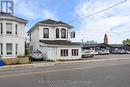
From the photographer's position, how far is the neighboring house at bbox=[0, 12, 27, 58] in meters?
37.5

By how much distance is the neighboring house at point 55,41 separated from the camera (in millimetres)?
43781

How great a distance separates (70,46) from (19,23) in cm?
1060

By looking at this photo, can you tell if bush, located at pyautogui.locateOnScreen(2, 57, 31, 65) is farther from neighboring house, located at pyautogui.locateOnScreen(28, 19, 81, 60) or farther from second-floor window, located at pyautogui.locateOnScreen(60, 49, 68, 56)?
second-floor window, located at pyautogui.locateOnScreen(60, 49, 68, 56)

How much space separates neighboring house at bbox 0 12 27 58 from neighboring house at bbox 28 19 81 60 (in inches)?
225

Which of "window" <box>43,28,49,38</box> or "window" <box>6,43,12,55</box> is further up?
"window" <box>43,28,49,38</box>

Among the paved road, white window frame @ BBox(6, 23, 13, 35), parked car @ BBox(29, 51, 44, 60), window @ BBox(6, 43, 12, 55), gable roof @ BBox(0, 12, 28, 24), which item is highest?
gable roof @ BBox(0, 12, 28, 24)

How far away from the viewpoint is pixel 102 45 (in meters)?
92.6

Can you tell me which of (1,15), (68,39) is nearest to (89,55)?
(68,39)

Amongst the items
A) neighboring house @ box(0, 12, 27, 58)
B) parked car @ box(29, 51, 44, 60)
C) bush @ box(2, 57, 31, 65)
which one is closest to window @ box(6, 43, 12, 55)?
neighboring house @ box(0, 12, 27, 58)

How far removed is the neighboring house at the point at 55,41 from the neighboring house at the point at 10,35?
18.8 ft

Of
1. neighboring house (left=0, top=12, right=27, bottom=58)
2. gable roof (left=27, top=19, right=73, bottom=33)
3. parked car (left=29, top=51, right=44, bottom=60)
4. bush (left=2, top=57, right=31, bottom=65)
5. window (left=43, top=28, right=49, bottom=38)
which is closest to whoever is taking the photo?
bush (left=2, top=57, right=31, bottom=65)

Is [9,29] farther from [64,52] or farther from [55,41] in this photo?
[55,41]

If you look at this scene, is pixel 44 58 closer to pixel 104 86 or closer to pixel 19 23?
pixel 19 23

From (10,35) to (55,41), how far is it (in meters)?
11.7
